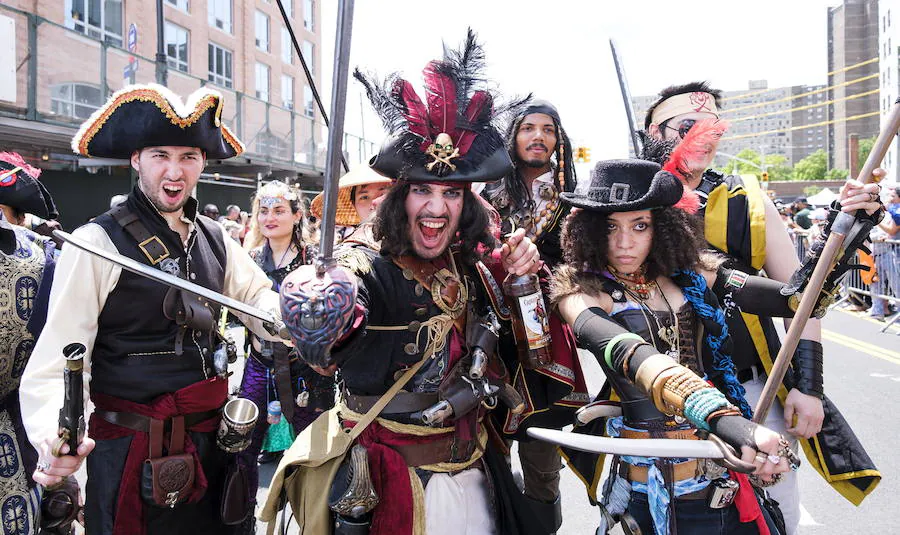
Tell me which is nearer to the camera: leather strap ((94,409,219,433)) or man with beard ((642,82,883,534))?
leather strap ((94,409,219,433))

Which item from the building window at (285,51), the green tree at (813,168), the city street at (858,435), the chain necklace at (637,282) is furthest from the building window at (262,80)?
the green tree at (813,168)

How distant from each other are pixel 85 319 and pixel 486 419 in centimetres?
156

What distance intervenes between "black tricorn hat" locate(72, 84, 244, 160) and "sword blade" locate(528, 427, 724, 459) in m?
1.82

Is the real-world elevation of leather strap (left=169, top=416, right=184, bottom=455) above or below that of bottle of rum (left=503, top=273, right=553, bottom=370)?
below

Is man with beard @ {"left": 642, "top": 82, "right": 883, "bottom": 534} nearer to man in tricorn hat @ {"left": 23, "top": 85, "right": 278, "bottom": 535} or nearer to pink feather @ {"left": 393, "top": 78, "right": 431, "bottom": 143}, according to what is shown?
pink feather @ {"left": 393, "top": 78, "right": 431, "bottom": 143}

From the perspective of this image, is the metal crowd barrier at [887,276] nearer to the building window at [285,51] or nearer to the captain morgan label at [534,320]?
the captain morgan label at [534,320]

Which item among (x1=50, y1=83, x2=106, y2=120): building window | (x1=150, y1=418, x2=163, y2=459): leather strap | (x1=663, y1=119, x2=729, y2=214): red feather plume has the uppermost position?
(x1=50, y1=83, x2=106, y2=120): building window

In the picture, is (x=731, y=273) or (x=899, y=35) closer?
(x=731, y=273)

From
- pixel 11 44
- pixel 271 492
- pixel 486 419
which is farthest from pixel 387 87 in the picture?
pixel 11 44

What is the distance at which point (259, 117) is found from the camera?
1739 centimetres

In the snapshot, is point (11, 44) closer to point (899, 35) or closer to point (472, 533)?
point (472, 533)

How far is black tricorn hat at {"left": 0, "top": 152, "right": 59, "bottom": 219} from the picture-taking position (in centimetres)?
287

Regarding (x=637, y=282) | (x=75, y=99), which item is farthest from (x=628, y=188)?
(x=75, y=99)

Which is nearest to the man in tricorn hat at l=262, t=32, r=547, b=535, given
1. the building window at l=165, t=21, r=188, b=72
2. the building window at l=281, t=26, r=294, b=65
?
the building window at l=165, t=21, r=188, b=72
